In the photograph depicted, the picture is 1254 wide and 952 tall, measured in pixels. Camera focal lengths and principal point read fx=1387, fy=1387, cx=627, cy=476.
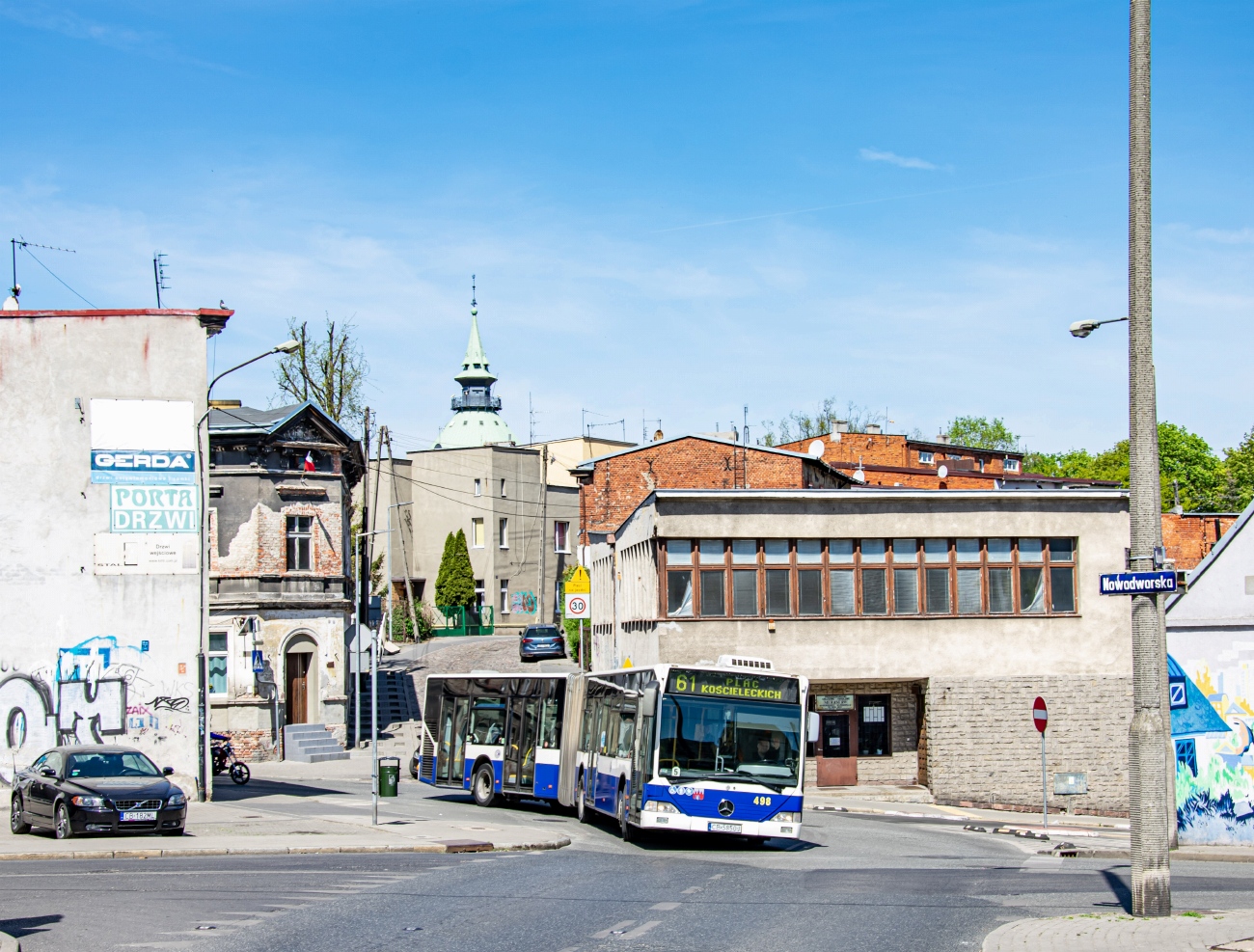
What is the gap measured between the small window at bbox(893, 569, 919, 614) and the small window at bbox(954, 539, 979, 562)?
1293mm

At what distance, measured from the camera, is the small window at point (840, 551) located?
36.9 meters

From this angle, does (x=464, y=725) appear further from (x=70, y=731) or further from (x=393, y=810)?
(x=70, y=731)

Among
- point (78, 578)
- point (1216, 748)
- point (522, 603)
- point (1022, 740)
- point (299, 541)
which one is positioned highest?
point (299, 541)

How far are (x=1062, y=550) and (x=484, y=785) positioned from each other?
17322mm

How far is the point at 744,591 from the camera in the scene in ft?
120

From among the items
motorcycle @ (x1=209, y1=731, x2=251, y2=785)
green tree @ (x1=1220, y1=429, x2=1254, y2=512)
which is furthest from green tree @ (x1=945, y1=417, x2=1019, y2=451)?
motorcycle @ (x1=209, y1=731, x2=251, y2=785)

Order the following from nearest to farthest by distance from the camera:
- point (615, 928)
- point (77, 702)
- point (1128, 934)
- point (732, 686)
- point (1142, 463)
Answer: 1. point (1128, 934)
2. point (615, 928)
3. point (1142, 463)
4. point (732, 686)
5. point (77, 702)

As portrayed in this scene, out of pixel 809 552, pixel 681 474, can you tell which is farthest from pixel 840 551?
pixel 681 474

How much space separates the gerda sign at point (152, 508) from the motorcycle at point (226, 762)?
9040 millimetres

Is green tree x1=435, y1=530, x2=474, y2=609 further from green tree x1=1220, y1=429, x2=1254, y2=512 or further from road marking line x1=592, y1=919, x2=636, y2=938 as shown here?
road marking line x1=592, y1=919, x2=636, y2=938

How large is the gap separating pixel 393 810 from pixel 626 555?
17.7 m

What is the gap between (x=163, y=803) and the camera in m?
21.2

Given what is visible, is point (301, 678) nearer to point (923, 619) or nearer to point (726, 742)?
point (923, 619)

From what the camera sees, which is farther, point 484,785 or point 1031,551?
point 1031,551
